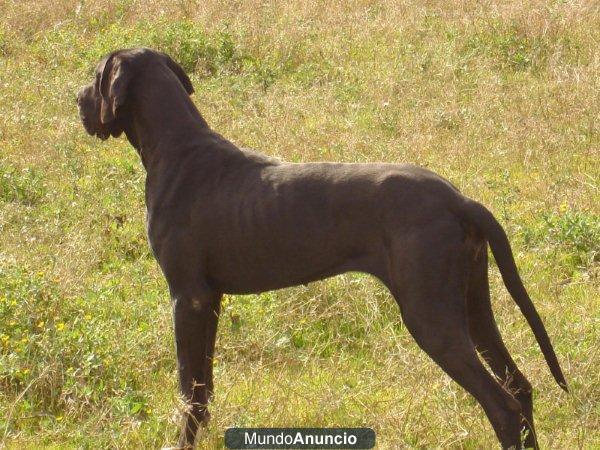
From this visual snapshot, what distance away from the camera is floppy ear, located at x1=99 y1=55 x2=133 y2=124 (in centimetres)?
479

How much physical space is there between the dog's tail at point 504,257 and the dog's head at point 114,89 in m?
1.62

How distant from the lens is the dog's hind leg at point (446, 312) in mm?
4074

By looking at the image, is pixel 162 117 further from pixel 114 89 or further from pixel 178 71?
pixel 178 71

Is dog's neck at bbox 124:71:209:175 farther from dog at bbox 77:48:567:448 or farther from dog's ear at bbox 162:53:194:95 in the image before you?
dog's ear at bbox 162:53:194:95

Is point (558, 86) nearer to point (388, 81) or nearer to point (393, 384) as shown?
point (388, 81)

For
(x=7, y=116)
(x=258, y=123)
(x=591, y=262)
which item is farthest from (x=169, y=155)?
(x=7, y=116)

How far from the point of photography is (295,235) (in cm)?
440

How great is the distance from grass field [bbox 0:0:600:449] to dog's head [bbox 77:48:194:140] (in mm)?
1082

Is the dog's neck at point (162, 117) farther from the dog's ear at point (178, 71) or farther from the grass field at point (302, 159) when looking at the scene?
the grass field at point (302, 159)

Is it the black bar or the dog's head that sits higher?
the dog's head

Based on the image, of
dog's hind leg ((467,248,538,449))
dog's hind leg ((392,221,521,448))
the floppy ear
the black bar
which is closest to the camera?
dog's hind leg ((392,221,521,448))

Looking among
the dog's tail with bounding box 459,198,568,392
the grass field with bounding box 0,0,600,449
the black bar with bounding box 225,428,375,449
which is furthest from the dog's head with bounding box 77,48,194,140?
the dog's tail with bounding box 459,198,568,392

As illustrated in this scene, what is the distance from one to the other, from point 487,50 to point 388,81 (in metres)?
1.16

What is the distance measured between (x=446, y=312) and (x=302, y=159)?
4248mm
